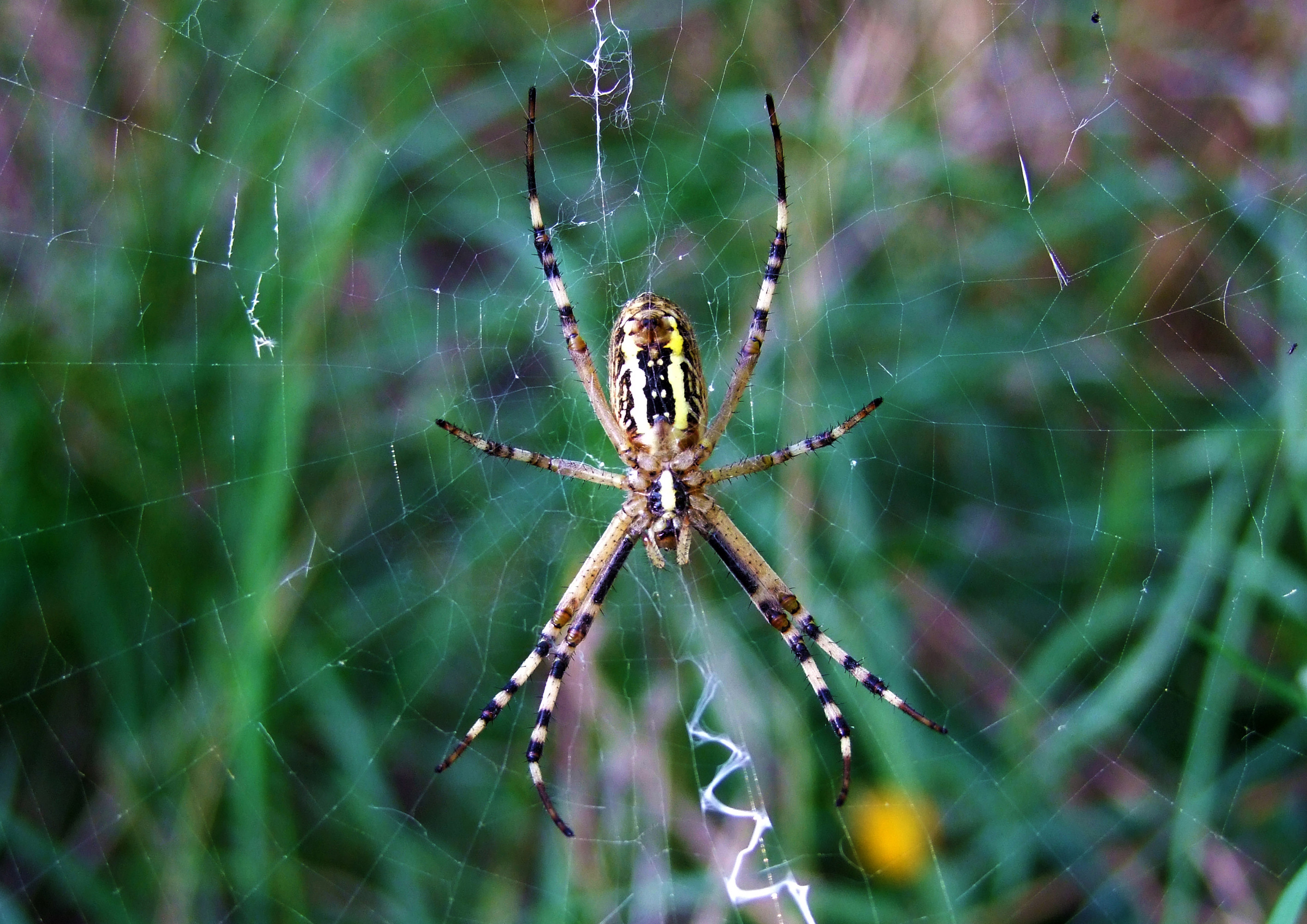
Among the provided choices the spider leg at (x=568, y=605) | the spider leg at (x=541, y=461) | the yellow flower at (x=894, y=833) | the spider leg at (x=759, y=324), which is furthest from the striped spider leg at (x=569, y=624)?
the yellow flower at (x=894, y=833)

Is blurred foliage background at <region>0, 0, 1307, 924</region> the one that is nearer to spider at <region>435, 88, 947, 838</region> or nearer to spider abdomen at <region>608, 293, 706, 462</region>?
spider at <region>435, 88, 947, 838</region>

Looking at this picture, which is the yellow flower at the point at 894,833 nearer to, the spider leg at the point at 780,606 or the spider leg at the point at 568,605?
the spider leg at the point at 780,606

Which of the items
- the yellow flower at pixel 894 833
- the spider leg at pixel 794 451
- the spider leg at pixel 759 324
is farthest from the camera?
the yellow flower at pixel 894 833

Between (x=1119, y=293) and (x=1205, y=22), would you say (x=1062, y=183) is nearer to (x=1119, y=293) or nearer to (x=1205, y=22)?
(x=1119, y=293)

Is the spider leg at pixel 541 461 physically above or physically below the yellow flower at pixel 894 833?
above

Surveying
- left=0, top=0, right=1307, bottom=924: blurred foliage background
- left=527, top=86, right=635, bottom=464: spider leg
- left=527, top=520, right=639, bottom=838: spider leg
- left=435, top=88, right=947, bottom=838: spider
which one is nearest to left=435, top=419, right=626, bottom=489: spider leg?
left=435, top=88, right=947, bottom=838: spider
